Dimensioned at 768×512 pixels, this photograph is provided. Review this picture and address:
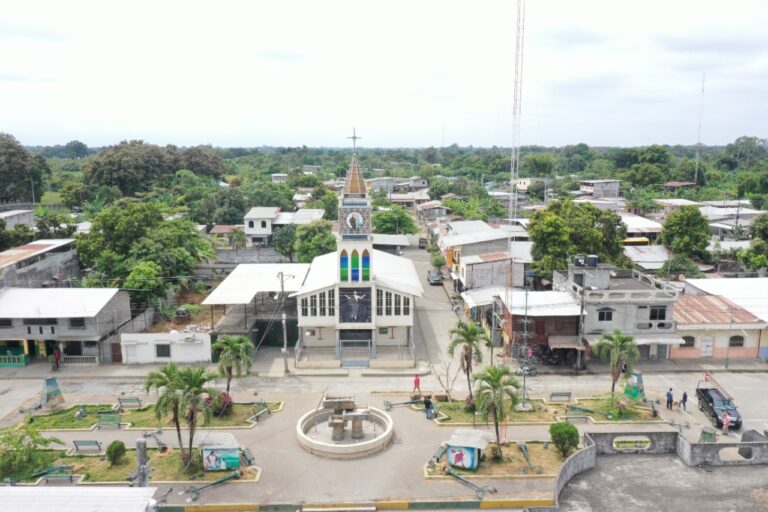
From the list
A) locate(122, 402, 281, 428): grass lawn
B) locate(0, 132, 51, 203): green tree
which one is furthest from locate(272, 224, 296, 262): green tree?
locate(0, 132, 51, 203): green tree

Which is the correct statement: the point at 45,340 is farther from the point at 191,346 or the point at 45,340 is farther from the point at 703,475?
the point at 703,475

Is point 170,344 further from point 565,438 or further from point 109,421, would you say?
point 565,438

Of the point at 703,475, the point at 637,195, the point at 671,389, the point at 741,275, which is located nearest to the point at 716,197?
the point at 637,195

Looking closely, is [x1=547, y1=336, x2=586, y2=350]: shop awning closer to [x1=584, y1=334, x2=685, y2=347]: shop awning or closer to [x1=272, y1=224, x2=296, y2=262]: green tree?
[x1=584, y1=334, x2=685, y2=347]: shop awning

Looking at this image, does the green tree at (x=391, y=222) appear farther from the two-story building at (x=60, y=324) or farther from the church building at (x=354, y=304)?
the two-story building at (x=60, y=324)

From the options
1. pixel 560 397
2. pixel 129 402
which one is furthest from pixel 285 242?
pixel 560 397

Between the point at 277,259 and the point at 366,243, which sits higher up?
the point at 366,243
